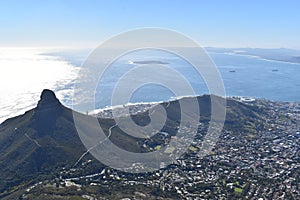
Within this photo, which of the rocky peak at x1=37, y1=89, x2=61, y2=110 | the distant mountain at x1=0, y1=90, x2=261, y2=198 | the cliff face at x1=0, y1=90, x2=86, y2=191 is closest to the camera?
the distant mountain at x1=0, y1=90, x2=261, y2=198

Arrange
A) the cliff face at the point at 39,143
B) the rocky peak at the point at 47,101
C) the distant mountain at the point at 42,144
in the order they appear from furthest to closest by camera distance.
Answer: the rocky peak at the point at 47,101 → the cliff face at the point at 39,143 → the distant mountain at the point at 42,144

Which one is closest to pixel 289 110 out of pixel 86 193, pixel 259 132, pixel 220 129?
pixel 259 132

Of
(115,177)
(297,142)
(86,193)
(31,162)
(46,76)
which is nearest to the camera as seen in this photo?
(86,193)

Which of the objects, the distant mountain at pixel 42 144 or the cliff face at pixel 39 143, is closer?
the distant mountain at pixel 42 144

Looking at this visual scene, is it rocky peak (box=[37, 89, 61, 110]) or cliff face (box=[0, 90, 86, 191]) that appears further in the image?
rocky peak (box=[37, 89, 61, 110])

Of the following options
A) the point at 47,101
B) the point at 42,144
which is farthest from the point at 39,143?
the point at 47,101

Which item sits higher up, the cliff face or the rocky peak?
the rocky peak

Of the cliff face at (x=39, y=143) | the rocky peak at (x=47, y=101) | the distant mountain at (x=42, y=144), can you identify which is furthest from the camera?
the rocky peak at (x=47, y=101)

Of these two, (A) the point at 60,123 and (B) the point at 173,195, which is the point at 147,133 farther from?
(B) the point at 173,195
